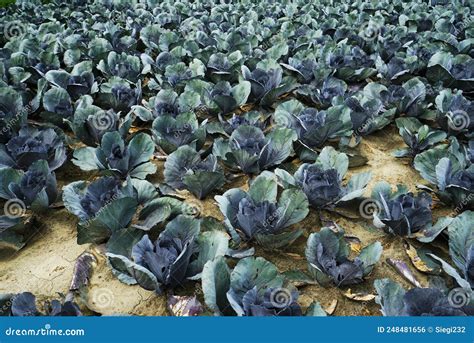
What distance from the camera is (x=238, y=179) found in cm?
391

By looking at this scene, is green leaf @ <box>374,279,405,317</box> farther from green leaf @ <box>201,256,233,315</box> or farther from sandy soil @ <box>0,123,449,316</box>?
green leaf @ <box>201,256,233,315</box>

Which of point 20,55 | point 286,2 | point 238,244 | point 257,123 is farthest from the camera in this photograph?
point 286,2

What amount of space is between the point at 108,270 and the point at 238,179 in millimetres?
1317

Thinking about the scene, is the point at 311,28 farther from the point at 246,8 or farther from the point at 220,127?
the point at 220,127

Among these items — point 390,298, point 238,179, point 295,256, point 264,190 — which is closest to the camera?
point 390,298

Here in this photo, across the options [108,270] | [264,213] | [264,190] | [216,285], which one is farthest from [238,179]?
[216,285]

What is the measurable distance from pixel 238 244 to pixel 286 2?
6.96 metres

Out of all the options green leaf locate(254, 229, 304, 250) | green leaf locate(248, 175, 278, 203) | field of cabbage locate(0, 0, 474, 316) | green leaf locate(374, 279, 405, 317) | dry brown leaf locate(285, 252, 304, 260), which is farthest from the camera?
green leaf locate(248, 175, 278, 203)

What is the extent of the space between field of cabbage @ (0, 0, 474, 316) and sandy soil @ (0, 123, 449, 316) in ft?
0.04

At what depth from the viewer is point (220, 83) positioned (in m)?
4.84

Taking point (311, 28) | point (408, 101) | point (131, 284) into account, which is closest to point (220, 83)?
point (408, 101)

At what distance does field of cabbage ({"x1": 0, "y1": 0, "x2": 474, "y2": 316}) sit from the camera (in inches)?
109

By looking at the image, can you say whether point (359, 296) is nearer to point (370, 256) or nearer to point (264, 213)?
point (370, 256)

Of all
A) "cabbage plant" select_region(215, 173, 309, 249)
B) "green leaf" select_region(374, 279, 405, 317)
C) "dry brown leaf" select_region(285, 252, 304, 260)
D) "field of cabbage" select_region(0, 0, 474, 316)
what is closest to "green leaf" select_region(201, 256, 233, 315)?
"field of cabbage" select_region(0, 0, 474, 316)
